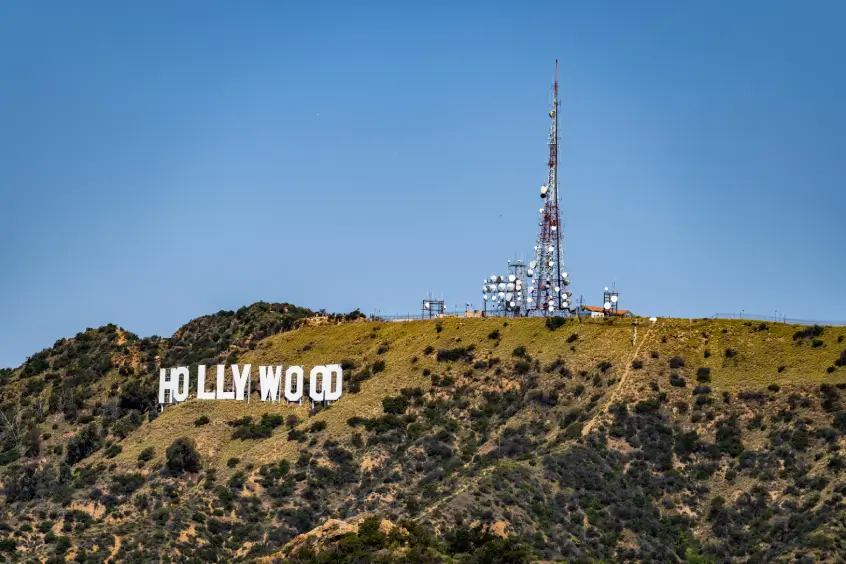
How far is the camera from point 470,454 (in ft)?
473

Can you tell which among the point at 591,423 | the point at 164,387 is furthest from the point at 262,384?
the point at 591,423

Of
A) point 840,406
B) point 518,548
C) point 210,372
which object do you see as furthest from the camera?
point 210,372

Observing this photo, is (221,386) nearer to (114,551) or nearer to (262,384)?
(262,384)

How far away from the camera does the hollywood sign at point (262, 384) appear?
160250 mm

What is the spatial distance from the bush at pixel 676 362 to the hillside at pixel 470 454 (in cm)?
15

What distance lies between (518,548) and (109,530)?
3794cm

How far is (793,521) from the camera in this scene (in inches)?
4899

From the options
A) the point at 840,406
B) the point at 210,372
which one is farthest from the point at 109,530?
the point at 840,406

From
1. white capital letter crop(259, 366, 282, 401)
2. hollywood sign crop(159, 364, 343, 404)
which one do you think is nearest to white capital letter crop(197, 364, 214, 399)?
hollywood sign crop(159, 364, 343, 404)

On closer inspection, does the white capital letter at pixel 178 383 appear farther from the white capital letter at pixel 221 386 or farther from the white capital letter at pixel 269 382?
the white capital letter at pixel 269 382

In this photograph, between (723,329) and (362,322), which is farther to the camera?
(362,322)

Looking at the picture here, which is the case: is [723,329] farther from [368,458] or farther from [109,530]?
[109,530]

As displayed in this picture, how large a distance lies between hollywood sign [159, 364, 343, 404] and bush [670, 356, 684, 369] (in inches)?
1155

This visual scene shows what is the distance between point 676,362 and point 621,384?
4687 mm
